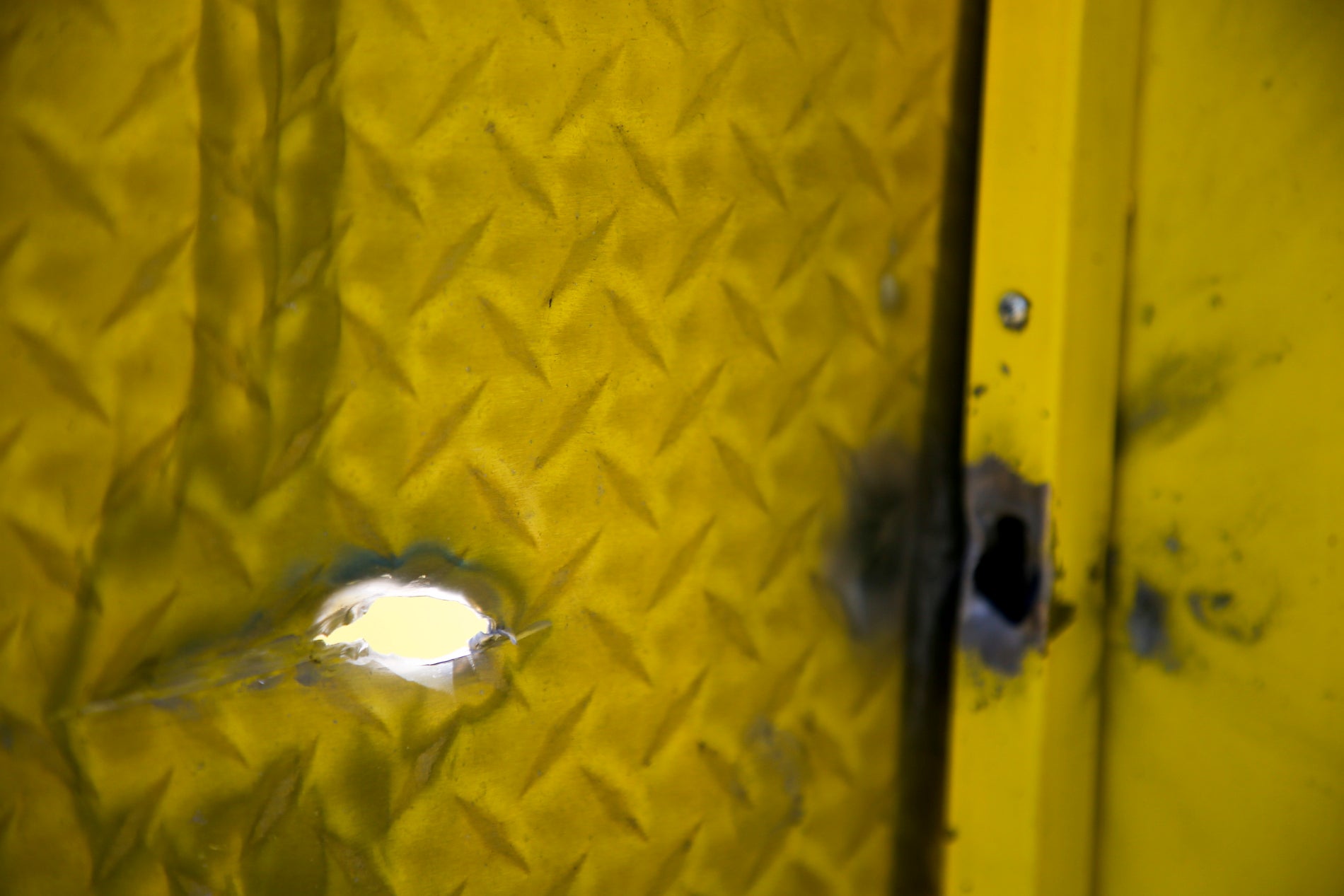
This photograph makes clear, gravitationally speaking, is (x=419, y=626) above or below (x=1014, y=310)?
below

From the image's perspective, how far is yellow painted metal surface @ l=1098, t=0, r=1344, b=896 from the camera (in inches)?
21.2

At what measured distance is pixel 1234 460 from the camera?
56 centimetres

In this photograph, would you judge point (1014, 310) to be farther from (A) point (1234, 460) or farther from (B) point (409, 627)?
(B) point (409, 627)

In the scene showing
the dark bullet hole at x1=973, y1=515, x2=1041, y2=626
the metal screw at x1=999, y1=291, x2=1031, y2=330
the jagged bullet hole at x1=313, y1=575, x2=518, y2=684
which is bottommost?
the jagged bullet hole at x1=313, y1=575, x2=518, y2=684

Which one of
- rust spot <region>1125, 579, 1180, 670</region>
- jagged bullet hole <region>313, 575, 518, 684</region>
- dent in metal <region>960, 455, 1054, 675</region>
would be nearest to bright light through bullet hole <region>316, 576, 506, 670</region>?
jagged bullet hole <region>313, 575, 518, 684</region>

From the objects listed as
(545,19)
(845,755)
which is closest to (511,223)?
(545,19)

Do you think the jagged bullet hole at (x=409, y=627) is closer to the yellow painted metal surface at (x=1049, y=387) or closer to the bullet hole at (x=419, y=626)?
the bullet hole at (x=419, y=626)

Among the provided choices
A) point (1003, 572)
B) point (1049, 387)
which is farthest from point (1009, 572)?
point (1049, 387)

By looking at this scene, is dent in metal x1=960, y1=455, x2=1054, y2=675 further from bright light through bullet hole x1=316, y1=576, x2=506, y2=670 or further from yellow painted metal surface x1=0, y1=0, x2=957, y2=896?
bright light through bullet hole x1=316, y1=576, x2=506, y2=670

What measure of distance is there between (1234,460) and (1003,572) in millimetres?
154

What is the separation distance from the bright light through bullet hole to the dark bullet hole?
32 cm

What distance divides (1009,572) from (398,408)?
395 millimetres

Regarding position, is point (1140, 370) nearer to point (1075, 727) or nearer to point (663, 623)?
point (1075, 727)

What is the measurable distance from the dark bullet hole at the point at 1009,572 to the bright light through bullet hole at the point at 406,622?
0.32 m
